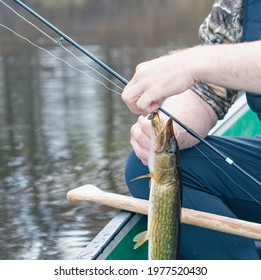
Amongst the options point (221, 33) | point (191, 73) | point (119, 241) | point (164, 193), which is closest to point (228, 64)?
point (191, 73)

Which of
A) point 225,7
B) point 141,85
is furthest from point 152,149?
point 225,7

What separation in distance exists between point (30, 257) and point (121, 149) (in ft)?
8.35

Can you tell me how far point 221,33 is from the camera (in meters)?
3.15

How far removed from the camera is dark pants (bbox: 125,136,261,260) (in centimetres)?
296

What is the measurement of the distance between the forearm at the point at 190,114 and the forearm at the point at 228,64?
16.5 inches

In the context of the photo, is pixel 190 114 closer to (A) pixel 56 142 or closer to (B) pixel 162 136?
(B) pixel 162 136

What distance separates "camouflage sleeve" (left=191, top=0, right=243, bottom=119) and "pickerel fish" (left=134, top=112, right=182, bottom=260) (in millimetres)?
632

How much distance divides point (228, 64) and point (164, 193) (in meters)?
0.44

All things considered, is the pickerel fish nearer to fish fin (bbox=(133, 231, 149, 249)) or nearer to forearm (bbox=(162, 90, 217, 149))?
fish fin (bbox=(133, 231, 149, 249))

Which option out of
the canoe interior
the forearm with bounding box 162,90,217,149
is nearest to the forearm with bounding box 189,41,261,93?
the forearm with bounding box 162,90,217,149

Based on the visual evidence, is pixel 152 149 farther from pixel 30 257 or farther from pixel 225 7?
pixel 30 257

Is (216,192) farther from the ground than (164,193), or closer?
closer

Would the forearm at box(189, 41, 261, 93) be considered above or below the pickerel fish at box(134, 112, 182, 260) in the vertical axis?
above

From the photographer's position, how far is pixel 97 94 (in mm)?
9750
